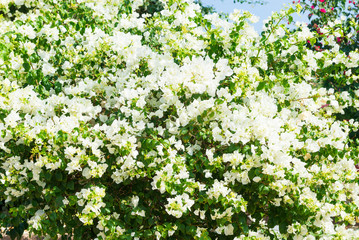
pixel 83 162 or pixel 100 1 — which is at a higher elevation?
pixel 100 1

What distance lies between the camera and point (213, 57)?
12.7ft

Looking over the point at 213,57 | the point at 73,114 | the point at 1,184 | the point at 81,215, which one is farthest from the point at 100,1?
the point at 81,215

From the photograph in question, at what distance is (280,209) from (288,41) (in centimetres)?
155

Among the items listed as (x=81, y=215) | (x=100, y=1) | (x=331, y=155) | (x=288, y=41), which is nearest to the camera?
(x=81, y=215)

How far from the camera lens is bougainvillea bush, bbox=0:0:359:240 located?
292 cm

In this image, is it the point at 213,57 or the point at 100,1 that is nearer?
the point at 213,57

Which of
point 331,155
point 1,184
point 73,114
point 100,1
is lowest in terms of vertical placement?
point 1,184

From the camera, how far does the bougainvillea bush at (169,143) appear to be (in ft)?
9.57

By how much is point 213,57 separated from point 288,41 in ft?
2.29

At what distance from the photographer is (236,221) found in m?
3.13

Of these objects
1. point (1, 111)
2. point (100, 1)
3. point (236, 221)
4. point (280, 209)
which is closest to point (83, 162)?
point (1, 111)

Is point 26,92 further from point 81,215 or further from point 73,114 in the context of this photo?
point 81,215

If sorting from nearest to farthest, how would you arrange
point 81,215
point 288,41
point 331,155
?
point 81,215
point 331,155
point 288,41

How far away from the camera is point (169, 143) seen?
3010mm
